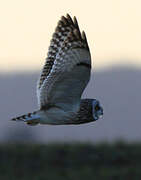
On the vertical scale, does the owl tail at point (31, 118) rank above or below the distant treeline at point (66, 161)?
above

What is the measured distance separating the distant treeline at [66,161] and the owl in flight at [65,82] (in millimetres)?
5860

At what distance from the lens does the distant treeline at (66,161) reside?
12625 millimetres

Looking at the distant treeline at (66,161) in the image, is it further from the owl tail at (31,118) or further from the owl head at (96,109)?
the owl tail at (31,118)

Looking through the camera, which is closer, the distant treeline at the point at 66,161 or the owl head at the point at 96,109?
the owl head at the point at 96,109

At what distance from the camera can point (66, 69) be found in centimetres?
632

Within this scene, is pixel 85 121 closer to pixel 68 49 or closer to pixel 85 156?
pixel 68 49

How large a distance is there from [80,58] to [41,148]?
269 inches

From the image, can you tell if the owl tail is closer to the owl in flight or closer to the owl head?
the owl in flight

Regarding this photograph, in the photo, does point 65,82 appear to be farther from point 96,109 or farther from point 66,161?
point 66,161

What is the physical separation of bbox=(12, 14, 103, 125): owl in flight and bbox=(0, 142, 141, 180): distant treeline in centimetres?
586

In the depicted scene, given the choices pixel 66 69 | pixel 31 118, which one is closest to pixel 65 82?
pixel 66 69

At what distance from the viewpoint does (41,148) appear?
1298cm

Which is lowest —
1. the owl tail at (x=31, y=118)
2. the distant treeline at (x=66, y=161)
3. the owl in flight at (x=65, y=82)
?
the distant treeline at (x=66, y=161)

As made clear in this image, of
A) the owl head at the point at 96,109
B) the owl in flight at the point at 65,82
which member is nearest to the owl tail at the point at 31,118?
the owl in flight at the point at 65,82
